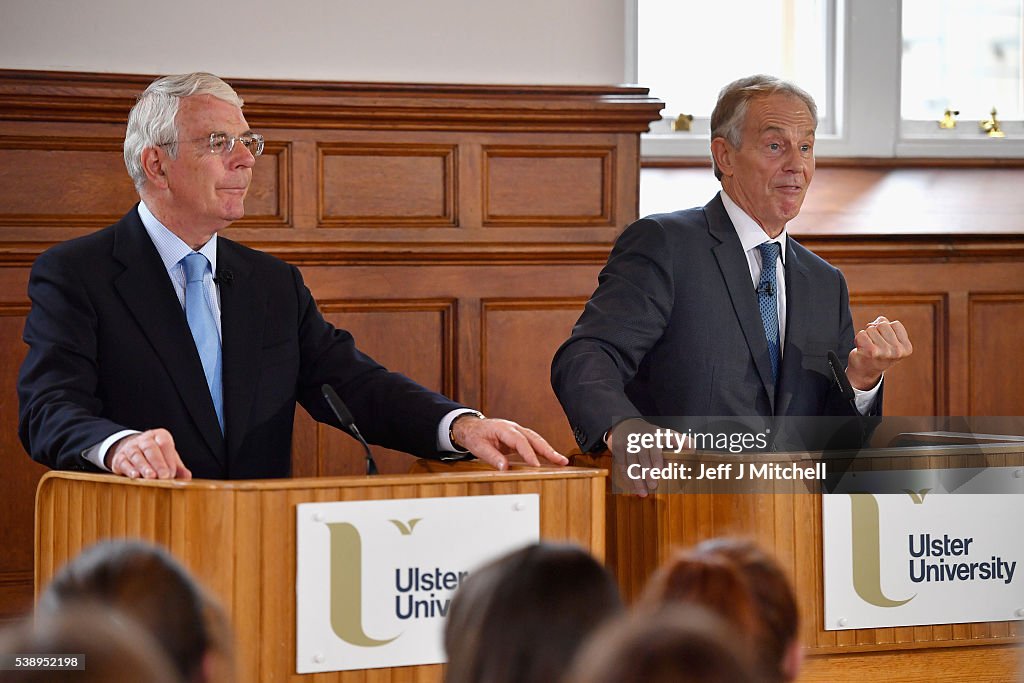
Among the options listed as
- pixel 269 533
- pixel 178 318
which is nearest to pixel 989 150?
pixel 178 318

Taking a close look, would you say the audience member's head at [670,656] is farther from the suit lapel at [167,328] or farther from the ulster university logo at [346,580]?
the suit lapel at [167,328]

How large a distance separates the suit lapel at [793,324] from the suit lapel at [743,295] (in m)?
0.04

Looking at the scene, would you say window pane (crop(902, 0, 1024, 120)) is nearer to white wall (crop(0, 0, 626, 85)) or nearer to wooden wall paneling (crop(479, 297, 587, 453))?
white wall (crop(0, 0, 626, 85))


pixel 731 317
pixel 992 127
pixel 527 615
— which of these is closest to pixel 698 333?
pixel 731 317

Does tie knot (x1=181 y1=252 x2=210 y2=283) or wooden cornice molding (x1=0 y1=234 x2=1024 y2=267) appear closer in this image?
tie knot (x1=181 y1=252 x2=210 y2=283)

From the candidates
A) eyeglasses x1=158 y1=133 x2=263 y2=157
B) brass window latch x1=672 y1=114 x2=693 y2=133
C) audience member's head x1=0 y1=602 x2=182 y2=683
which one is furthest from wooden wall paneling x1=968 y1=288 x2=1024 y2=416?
audience member's head x1=0 y1=602 x2=182 y2=683

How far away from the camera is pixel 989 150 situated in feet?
18.0

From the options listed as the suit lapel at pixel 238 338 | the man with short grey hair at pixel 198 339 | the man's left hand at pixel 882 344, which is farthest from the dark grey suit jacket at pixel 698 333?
the suit lapel at pixel 238 338

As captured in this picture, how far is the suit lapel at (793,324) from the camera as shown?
3.27 meters

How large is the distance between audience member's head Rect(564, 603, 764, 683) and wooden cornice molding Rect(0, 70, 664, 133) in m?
3.43

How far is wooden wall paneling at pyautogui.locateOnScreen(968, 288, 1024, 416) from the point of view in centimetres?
486

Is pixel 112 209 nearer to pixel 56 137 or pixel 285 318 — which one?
pixel 56 137

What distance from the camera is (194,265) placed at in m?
3.05

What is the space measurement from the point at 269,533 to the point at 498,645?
3.81ft
